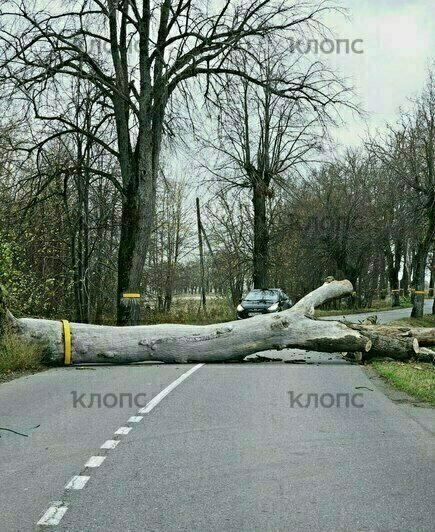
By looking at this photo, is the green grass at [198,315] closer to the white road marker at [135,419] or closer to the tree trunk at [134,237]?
the tree trunk at [134,237]

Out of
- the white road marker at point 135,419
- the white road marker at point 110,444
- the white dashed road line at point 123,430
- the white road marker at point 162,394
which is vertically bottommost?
the white road marker at point 110,444

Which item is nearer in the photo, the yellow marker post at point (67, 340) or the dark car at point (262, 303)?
the yellow marker post at point (67, 340)

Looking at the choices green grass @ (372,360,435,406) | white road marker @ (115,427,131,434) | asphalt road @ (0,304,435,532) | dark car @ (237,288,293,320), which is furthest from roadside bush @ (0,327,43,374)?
dark car @ (237,288,293,320)

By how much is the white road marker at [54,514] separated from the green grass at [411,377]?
6292mm

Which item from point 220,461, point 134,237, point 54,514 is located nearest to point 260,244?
point 134,237

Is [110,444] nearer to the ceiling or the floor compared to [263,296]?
nearer to the floor

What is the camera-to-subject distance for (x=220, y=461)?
6188 mm

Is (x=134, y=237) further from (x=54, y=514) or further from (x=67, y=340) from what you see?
(x=54, y=514)

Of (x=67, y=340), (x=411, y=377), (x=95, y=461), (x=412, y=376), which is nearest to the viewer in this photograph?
(x=95, y=461)

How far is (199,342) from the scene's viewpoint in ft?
47.3

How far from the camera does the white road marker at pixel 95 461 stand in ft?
19.8

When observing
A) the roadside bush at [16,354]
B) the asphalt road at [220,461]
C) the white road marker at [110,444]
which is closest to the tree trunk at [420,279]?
the asphalt road at [220,461]

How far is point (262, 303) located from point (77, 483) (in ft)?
83.4

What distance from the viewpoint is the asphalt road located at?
15.4ft
